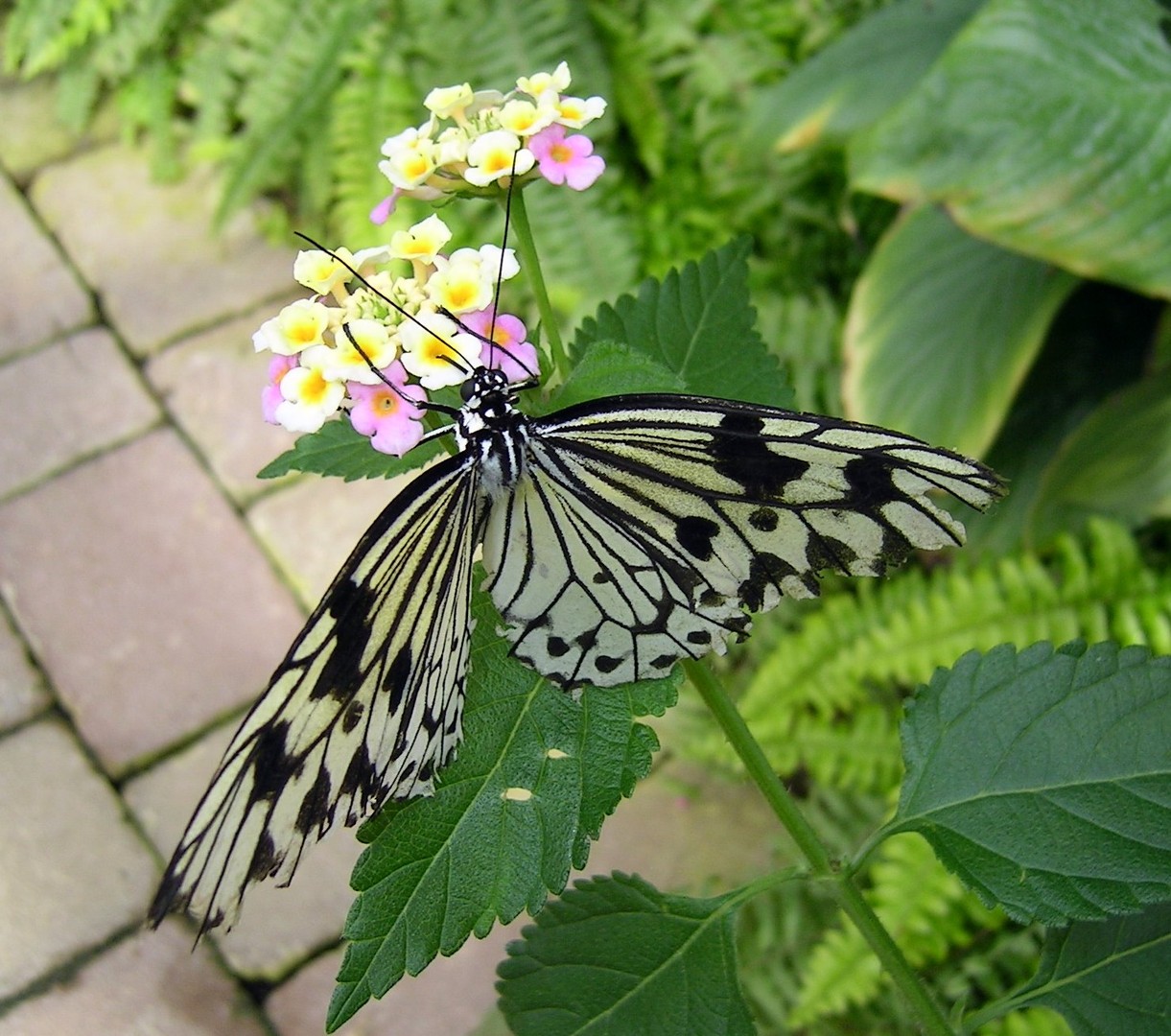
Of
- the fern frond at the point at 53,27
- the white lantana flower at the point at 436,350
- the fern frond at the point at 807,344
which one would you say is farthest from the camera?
the fern frond at the point at 53,27

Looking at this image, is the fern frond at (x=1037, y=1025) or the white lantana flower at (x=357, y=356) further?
the fern frond at (x=1037, y=1025)

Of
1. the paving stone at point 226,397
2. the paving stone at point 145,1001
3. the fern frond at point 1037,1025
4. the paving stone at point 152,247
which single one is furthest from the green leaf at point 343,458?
the paving stone at point 152,247

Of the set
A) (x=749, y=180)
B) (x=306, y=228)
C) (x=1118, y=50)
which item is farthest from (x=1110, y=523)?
(x=306, y=228)

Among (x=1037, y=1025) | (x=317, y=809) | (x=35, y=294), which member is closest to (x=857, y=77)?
(x=1037, y=1025)

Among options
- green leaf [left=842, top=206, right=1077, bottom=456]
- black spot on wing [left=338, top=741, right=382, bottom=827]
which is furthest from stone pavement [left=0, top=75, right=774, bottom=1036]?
black spot on wing [left=338, top=741, right=382, bottom=827]

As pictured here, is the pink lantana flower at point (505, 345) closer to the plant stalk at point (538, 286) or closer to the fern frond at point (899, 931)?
the plant stalk at point (538, 286)

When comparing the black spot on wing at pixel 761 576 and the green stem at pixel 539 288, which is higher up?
the green stem at pixel 539 288

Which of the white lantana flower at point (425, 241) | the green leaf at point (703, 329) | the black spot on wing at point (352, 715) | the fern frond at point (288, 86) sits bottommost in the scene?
the fern frond at point (288, 86)

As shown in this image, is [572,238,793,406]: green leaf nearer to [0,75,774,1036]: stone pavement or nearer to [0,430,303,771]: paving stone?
[0,75,774,1036]: stone pavement
